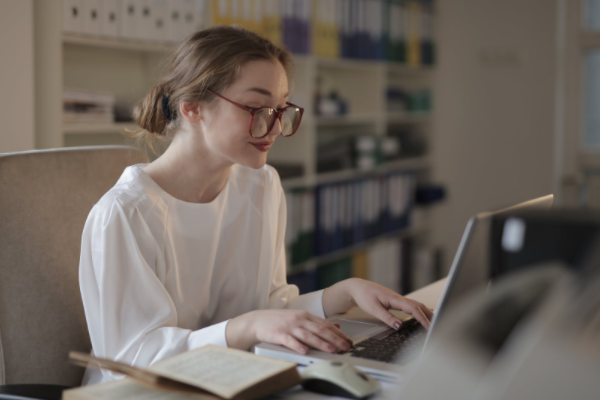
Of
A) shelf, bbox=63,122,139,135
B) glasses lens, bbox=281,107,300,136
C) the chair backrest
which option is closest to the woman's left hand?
glasses lens, bbox=281,107,300,136

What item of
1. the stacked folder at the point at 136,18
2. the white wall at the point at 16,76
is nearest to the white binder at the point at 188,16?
the stacked folder at the point at 136,18

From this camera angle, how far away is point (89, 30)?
2.17 m

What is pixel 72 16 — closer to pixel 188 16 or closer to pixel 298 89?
pixel 188 16

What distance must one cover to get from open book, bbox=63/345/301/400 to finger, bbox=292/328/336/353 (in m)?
0.13

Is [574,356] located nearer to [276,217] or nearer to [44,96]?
[276,217]

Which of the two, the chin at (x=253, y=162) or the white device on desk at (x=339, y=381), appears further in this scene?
the chin at (x=253, y=162)

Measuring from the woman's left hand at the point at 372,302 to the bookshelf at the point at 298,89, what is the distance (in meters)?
0.65

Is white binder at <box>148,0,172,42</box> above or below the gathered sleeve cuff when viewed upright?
above

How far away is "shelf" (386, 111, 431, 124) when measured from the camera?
13.2ft

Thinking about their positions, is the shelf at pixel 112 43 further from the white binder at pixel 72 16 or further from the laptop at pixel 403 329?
the laptop at pixel 403 329

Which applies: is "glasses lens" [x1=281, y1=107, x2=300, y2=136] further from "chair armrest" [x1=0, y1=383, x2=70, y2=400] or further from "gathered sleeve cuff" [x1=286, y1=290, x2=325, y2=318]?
"chair armrest" [x1=0, y1=383, x2=70, y2=400]

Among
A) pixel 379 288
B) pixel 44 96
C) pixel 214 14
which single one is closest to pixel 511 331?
pixel 379 288

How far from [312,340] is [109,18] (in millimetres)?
1607

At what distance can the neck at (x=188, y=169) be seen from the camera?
4.44 ft
